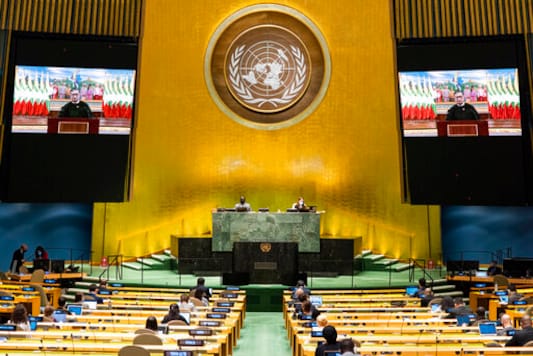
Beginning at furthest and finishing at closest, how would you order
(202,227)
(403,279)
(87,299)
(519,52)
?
(202,227) < (519,52) < (403,279) < (87,299)

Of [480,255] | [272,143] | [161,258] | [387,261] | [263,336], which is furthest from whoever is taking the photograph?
[272,143]

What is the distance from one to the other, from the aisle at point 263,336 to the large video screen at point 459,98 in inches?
291

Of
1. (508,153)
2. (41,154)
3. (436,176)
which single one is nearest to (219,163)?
(41,154)

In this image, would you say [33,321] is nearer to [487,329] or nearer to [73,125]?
[487,329]

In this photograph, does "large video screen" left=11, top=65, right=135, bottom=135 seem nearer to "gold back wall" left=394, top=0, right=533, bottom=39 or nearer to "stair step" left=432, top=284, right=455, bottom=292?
"gold back wall" left=394, top=0, right=533, bottom=39

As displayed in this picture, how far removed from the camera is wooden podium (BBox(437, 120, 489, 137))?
658 inches

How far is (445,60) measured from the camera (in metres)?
16.8

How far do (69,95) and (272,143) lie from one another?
6.25 metres

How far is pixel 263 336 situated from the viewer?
34.7ft

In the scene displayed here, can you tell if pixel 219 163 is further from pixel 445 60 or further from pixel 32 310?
pixel 32 310

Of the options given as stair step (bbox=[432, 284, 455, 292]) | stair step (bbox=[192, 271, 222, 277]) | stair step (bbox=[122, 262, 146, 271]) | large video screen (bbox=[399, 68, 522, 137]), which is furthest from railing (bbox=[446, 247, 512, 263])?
stair step (bbox=[122, 262, 146, 271])

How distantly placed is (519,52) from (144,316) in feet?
43.6

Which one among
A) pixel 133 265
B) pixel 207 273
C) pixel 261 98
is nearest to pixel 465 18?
pixel 261 98

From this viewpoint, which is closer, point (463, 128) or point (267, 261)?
point (267, 261)
